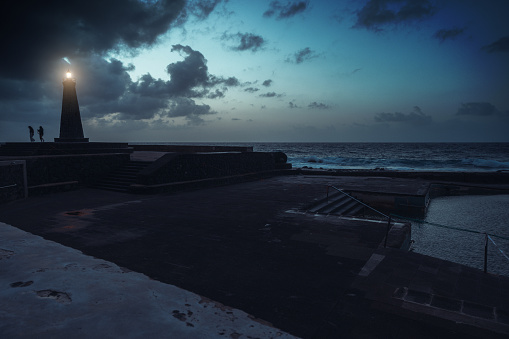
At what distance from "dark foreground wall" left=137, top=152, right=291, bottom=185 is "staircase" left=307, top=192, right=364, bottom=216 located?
5.83 meters

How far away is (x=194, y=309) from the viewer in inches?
131

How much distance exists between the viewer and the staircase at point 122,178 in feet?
42.0

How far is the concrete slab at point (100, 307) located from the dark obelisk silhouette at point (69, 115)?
14.7m

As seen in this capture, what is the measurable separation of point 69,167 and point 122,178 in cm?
212

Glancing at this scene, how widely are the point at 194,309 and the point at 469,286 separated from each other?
3.97m

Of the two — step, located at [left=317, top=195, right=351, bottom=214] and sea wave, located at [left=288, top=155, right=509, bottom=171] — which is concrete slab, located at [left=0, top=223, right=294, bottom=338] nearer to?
step, located at [left=317, top=195, right=351, bottom=214]

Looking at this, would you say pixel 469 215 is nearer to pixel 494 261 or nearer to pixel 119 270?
pixel 494 261

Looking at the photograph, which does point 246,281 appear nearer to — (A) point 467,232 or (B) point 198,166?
(A) point 467,232

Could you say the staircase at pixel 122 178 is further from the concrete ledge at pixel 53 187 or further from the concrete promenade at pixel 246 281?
the concrete promenade at pixel 246 281

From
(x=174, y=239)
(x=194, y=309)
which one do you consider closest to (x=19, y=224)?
(x=174, y=239)

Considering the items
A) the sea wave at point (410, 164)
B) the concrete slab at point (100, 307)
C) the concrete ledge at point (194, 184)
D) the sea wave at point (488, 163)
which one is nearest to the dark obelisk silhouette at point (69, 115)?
the concrete ledge at point (194, 184)

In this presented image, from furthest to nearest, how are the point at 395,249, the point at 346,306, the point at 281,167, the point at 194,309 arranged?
the point at 281,167
the point at 395,249
the point at 346,306
the point at 194,309

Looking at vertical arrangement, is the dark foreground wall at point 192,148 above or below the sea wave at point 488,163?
above

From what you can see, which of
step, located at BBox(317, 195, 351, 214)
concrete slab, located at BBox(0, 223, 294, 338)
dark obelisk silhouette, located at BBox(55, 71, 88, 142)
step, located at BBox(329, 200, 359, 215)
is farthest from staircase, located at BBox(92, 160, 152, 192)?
concrete slab, located at BBox(0, 223, 294, 338)
